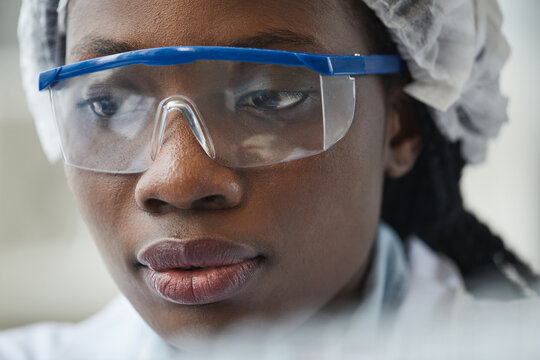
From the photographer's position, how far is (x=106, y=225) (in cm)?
98

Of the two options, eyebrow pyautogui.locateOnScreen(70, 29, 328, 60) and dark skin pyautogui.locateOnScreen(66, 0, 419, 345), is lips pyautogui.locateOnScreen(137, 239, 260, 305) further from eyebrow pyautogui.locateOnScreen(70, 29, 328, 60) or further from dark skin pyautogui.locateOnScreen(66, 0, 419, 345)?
eyebrow pyautogui.locateOnScreen(70, 29, 328, 60)

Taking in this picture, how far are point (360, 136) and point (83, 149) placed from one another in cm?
47

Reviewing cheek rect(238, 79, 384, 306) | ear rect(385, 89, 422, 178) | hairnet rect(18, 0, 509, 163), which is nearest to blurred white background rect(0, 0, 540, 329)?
hairnet rect(18, 0, 509, 163)

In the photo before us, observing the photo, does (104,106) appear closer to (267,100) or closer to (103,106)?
(103,106)

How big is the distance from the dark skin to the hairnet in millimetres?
93

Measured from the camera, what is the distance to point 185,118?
0.88 meters

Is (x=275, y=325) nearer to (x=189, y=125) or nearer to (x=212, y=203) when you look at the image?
(x=212, y=203)

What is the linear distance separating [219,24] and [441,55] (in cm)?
46

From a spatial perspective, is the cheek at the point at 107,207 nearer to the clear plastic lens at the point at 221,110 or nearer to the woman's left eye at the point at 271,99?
the clear plastic lens at the point at 221,110

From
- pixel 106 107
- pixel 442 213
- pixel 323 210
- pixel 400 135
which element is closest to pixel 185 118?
pixel 106 107

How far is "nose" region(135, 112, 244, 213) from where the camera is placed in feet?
2.77

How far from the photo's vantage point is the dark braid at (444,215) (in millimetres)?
1303

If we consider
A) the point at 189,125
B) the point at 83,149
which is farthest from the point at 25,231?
the point at 189,125

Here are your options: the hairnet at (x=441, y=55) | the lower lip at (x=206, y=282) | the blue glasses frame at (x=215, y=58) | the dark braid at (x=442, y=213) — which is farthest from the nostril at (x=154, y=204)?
the dark braid at (x=442, y=213)
